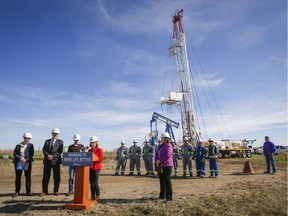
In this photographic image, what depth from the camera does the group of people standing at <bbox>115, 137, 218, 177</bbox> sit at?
13031mm

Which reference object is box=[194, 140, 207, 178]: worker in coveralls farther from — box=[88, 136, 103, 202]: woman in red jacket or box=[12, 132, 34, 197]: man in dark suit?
box=[12, 132, 34, 197]: man in dark suit

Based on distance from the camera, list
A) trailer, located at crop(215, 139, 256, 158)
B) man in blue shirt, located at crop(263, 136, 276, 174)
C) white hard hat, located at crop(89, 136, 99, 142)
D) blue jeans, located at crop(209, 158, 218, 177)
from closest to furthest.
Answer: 1. white hard hat, located at crop(89, 136, 99, 142)
2. blue jeans, located at crop(209, 158, 218, 177)
3. man in blue shirt, located at crop(263, 136, 276, 174)
4. trailer, located at crop(215, 139, 256, 158)

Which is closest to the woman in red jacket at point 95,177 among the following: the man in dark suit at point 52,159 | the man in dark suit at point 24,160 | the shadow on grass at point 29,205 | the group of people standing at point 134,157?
the shadow on grass at point 29,205

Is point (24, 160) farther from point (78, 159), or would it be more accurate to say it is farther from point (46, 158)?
point (78, 159)

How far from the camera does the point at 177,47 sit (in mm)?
36719

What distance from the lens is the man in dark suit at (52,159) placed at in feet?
25.9

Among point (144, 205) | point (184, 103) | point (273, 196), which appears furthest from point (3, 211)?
point (184, 103)

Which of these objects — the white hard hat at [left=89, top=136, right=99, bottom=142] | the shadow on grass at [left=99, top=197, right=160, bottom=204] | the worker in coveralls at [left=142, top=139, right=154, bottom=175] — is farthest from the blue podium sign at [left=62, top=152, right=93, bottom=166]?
the worker in coveralls at [left=142, top=139, right=154, bottom=175]

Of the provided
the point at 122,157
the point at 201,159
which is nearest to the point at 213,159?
the point at 201,159

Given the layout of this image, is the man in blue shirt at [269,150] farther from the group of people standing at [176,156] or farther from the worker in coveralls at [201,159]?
the worker in coveralls at [201,159]

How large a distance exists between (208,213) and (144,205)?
162 cm

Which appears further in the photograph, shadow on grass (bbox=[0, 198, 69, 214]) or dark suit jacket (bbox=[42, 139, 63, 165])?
dark suit jacket (bbox=[42, 139, 63, 165])

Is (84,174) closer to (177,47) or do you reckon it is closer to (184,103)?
(184,103)

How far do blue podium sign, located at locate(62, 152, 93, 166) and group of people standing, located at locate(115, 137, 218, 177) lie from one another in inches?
281
